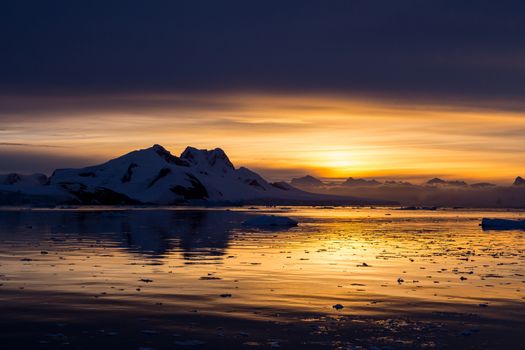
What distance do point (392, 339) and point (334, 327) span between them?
4.46 feet

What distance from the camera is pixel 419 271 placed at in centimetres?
2264

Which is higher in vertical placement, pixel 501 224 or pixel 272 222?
pixel 501 224

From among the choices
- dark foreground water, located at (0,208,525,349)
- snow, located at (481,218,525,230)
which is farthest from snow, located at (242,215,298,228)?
dark foreground water, located at (0,208,525,349)

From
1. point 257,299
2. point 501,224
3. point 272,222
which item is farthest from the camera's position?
point 501,224

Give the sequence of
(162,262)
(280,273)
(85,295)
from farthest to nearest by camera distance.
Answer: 1. (162,262)
2. (280,273)
3. (85,295)

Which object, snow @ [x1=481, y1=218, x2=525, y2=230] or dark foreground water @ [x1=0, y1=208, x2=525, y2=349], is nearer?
dark foreground water @ [x1=0, y1=208, x2=525, y2=349]

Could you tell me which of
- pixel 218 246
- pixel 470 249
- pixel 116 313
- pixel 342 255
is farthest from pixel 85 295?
pixel 470 249

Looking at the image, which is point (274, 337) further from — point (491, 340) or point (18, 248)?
point (18, 248)

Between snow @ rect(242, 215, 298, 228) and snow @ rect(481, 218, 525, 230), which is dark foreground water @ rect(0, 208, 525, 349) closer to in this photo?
snow @ rect(242, 215, 298, 228)

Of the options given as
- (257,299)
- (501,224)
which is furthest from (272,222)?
(257,299)

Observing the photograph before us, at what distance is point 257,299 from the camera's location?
16.4m

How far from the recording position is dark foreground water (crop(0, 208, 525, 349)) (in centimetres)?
1212

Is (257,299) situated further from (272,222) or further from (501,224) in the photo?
(501,224)

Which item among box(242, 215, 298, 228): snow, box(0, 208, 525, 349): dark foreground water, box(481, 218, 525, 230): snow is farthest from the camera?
box(481, 218, 525, 230): snow
